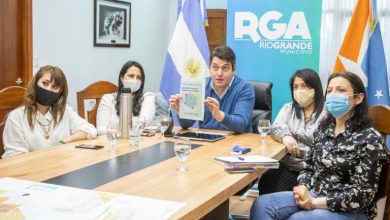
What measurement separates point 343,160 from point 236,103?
1113 millimetres

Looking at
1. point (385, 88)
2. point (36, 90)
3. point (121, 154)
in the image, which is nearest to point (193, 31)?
point (385, 88)

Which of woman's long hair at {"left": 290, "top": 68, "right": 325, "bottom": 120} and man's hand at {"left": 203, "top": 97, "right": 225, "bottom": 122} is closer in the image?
man's hand at {"left": 203, "top": 97, "right": 225, "bottom": 122}

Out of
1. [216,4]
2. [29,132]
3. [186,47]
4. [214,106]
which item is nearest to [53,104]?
[29,132]

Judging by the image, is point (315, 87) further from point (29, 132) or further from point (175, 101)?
point (29, 132)

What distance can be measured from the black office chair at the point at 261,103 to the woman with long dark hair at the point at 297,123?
1.33ft

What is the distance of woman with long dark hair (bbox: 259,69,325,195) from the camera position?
2.72 m

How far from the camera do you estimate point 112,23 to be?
4.98 meters

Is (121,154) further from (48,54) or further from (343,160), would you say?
(48,54)

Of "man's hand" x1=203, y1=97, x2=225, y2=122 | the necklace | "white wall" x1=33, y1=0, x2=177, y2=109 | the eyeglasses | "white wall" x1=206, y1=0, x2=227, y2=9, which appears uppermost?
"white wall" x1=206, y1=0, x2=227, y2=9

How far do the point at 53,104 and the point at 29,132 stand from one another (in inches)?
8.9

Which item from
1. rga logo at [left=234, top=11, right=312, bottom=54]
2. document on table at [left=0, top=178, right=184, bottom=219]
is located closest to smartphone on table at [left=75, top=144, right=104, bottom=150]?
document on table at [left=0, top=178, right=184, bottom=219]

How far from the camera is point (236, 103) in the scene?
307 centimetres

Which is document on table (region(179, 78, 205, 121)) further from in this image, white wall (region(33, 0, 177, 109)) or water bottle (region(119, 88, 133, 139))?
white wall (region(33, 0, 177, 109))

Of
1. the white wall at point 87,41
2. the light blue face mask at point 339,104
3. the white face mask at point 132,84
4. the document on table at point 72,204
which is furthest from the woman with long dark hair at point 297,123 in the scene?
the white wall at point 87,41
